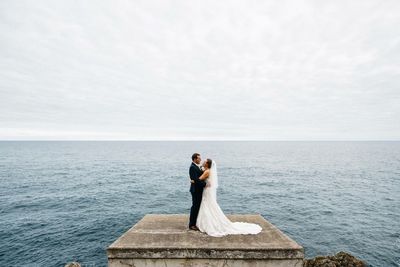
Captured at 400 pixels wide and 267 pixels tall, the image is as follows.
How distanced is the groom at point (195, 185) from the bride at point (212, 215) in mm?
151

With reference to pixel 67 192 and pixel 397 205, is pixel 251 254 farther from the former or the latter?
pixel 67 192

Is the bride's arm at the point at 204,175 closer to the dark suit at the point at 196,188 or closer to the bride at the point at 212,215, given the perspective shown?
the bride at the point at 212,215

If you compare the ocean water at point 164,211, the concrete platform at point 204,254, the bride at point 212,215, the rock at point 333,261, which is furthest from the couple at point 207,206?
the ocean water at point 164,211

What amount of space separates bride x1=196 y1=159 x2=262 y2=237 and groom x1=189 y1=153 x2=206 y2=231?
0.15m

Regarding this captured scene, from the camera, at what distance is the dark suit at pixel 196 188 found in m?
9.45

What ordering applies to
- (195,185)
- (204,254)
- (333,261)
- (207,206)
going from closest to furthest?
1. (204,254)
2. (195,185)
3. (207,206)
4. (333,261)

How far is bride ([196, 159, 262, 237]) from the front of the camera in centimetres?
941

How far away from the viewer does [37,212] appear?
102 feet

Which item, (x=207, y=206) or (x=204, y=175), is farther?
(x=207, y=206)

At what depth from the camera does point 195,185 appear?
9.58 m

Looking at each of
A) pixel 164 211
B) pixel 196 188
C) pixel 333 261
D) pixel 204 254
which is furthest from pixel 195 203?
pixel 164 211

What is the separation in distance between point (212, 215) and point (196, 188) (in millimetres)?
Result: 1259

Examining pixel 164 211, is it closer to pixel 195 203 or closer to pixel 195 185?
pixel 195 203

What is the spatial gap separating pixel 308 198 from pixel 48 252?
35.1 meters
